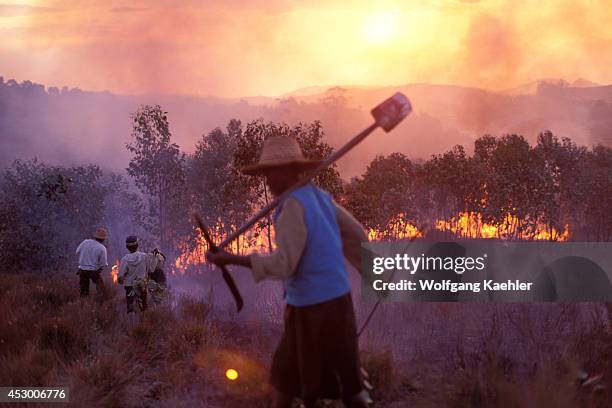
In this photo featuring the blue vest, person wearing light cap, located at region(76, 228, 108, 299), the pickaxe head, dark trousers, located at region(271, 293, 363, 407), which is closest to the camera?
the blue vest

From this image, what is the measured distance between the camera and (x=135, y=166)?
19.5 meters

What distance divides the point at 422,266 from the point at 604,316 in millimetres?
5613

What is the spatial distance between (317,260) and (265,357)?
374 centimetres

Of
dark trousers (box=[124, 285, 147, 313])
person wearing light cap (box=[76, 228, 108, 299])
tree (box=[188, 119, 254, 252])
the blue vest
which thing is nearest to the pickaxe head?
the blue vest

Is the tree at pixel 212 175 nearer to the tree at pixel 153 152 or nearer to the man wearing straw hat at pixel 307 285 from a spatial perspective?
the tree at pixel 153 152

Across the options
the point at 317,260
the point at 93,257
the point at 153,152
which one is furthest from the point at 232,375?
the point at 153,152

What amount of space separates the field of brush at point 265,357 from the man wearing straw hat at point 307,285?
1782 millimetres

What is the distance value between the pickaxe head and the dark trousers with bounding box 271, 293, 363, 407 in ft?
3.99

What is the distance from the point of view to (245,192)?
65.8 ft

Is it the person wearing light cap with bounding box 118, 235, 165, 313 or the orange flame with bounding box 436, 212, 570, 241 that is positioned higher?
the orange flame with bounding box 436, 212, 570, 241

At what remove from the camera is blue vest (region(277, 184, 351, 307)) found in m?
3.85

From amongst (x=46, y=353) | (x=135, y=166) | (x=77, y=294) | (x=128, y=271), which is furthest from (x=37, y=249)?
(x=46, y=353)

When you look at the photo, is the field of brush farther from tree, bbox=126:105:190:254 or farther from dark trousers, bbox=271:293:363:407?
tree, bbox=126:105:190:254

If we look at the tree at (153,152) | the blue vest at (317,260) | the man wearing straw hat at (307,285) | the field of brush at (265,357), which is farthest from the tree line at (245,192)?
the blue vest at (317,260)
